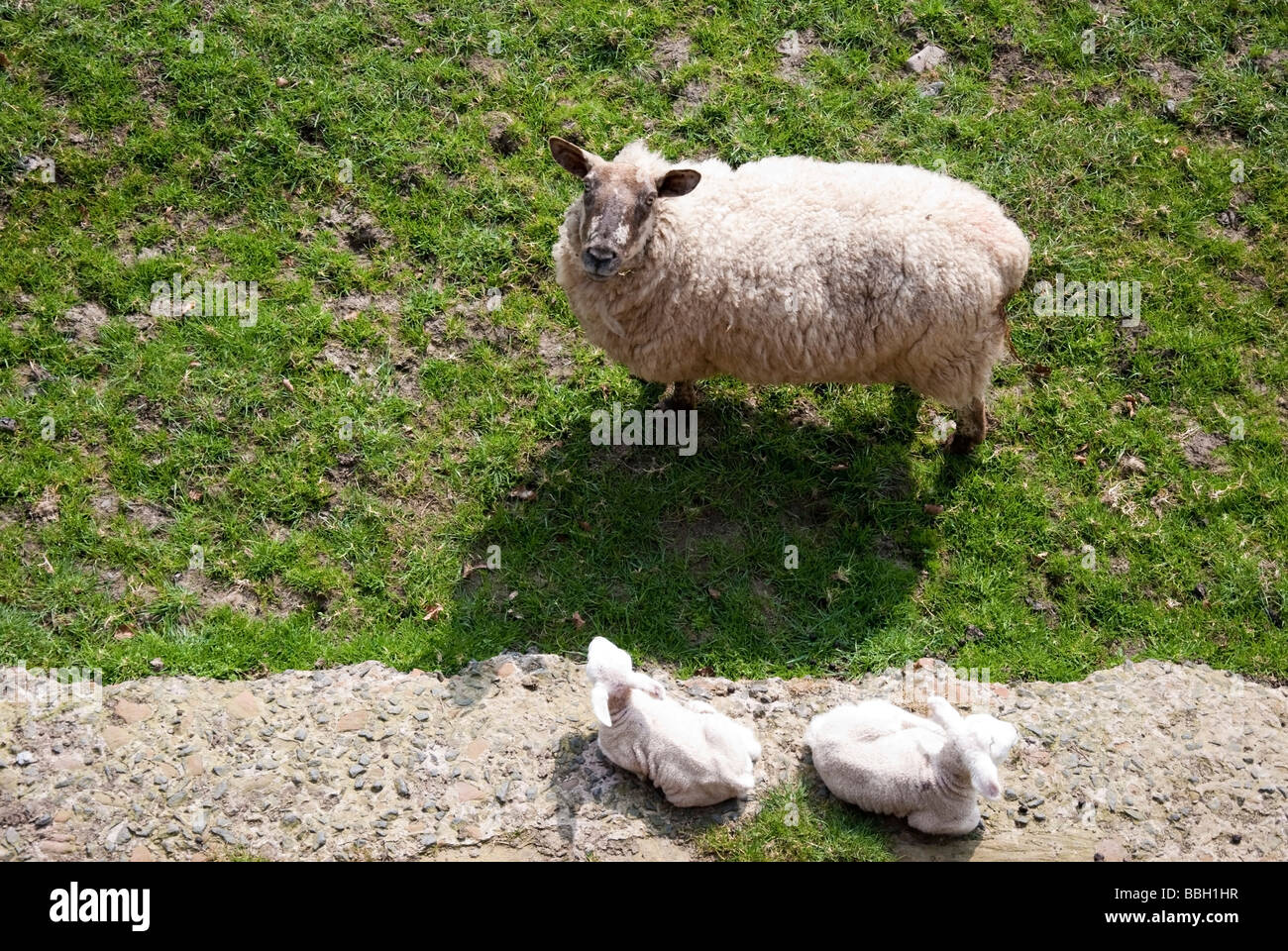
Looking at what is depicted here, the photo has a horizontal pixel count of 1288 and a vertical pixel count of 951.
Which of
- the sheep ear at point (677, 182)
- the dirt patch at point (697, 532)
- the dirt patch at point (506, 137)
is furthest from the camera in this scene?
the dirt patch at point (506, 137)

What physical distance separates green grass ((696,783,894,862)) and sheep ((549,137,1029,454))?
111 inches

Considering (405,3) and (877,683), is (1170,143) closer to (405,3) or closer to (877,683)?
(877,683)

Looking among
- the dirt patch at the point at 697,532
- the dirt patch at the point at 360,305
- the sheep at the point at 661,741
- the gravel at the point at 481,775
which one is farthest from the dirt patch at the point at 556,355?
the sheep at the point at 661,741

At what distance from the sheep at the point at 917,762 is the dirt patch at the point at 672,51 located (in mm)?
6178

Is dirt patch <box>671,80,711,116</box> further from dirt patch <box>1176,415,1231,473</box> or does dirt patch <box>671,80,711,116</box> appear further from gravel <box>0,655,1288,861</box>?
gravel <box>0,655,1288,861</box>

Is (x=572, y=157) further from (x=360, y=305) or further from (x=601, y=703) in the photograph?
(x=601, y=703)

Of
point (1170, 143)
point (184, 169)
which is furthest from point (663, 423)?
point (1170, 143)

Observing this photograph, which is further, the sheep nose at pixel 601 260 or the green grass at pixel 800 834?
the sheep nose at pixel 601 260

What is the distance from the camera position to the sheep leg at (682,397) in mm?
7234

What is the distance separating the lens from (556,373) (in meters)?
7.57

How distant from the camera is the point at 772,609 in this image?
22.0 ft

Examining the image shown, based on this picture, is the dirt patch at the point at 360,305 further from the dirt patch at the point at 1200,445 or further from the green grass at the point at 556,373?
the dirt patch at the point at 1200,445

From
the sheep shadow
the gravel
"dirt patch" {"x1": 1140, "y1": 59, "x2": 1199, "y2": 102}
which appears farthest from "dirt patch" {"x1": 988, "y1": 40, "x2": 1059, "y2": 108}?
the gravel

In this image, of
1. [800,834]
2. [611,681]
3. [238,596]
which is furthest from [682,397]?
[238,596]
